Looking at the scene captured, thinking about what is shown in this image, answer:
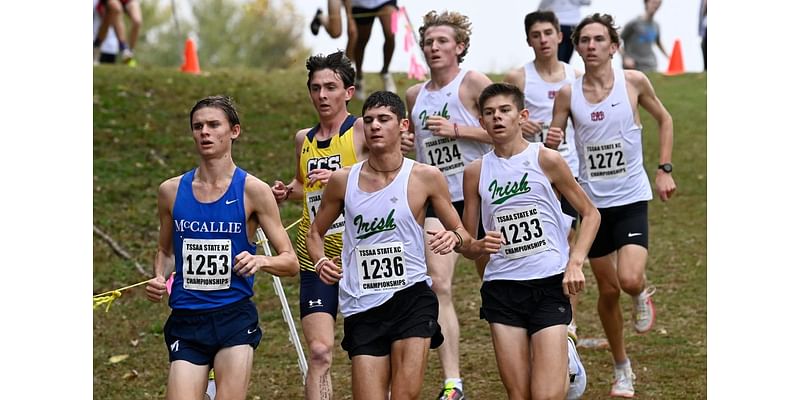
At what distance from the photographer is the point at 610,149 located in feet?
26.7

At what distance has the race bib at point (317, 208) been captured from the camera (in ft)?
23.6

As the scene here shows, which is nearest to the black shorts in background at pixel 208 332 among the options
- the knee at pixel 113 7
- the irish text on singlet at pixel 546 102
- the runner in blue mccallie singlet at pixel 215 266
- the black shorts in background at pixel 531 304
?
the runner in blue mccallie singlet at pixel 215 266

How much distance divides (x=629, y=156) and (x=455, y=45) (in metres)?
1.31

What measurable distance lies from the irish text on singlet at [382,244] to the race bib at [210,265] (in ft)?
2.23

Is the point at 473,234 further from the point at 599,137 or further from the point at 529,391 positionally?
the point at 599,137

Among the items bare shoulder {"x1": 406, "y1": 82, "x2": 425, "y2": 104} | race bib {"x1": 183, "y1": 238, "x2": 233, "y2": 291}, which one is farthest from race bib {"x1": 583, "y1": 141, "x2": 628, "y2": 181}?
race bib {"x1": 183, "y1": 238, "x2": 233, "y2": 291}

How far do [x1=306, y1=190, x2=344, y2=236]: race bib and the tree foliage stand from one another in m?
35.8

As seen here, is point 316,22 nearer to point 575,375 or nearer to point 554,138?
point 554,138

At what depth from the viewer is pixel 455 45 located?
8.09m

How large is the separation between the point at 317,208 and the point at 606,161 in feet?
6.56

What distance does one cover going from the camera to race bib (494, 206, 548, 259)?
264 inches

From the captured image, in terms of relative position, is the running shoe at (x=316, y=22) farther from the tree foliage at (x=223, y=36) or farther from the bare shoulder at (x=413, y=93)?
the tree foliage at (x=223, y=36)

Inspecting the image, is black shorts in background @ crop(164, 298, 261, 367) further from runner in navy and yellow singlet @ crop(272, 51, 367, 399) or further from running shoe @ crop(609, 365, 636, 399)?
running shoe @ crop(609, 365, 636, 399)

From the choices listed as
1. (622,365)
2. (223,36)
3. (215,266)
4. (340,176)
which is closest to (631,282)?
(622,365)
